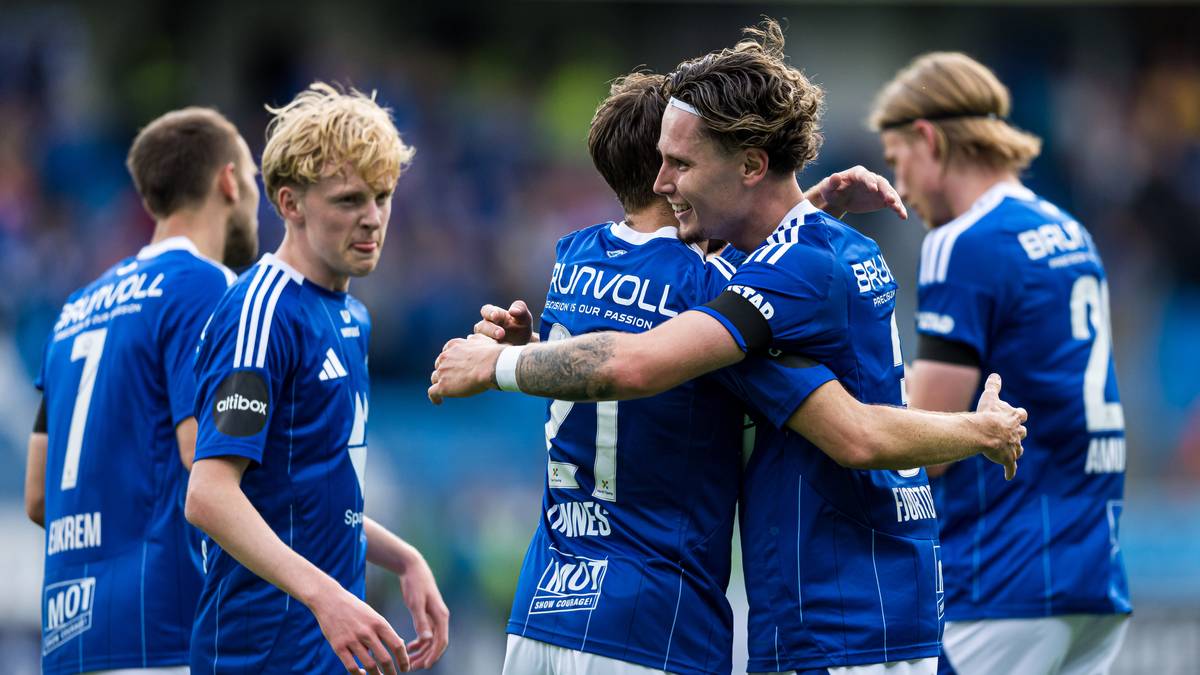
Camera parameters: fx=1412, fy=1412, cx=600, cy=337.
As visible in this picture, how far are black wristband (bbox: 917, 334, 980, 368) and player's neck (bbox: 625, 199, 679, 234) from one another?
1648 millimetres

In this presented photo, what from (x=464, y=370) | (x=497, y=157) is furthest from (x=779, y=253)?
(x=497, y=157)

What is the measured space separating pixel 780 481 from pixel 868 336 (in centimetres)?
47

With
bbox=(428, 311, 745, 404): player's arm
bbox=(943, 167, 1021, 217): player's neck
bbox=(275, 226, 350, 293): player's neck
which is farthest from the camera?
bbox=(943, 167, 1021, 217): player's neck

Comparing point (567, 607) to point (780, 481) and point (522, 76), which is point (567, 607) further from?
point (522, 76)

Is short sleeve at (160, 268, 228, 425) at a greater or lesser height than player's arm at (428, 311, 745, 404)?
greater

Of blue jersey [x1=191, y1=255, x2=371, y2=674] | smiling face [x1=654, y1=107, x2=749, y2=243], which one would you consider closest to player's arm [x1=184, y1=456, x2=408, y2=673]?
blue jersey [x1=191, y1=255, x2=371, y2=674]

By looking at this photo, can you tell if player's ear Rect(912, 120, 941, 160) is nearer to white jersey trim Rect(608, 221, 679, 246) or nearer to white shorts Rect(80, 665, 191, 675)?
white jersey trim Rect(608, 221, 679, 246)

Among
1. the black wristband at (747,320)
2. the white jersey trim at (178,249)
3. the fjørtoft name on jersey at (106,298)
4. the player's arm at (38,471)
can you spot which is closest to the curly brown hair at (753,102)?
the black wristband at (747,320)

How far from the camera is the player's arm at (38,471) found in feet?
17.6

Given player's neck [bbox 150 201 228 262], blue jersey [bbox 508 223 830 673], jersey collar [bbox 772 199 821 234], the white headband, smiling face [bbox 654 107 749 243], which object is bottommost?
blue jersey [bbox 508 223 830 673]

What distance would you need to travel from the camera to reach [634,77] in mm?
4293

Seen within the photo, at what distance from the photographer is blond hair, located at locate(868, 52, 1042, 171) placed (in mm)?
5754

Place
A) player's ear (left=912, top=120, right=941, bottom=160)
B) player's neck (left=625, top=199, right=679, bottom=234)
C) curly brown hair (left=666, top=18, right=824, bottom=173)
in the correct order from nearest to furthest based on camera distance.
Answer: curly brown hair (left=666, top=18, right=824, bottom=173), player's neck (left=625, top=199, right=679, bottom=234), player's ear (left=912, top=120, right=941, bottom=160)

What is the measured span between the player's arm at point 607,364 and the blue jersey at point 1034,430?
6.34ft
